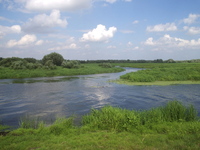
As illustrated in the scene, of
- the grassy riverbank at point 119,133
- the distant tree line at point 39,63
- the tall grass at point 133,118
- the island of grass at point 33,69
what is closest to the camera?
Result: the grassy riverbank at point 119,133

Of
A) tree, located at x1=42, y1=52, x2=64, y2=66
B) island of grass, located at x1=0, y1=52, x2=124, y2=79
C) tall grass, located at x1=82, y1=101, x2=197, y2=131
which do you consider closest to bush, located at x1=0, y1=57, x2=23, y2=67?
island of grass, located at x1=0, y1=52, x2=124, y2=79

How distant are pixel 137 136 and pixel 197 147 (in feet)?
7.87

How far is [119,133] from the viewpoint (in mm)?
8062

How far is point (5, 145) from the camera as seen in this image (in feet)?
22.1

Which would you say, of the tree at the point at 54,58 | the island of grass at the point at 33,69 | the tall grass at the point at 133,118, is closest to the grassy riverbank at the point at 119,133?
the tall grass at the point at 133,118

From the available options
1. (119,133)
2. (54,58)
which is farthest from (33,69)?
(119,133)

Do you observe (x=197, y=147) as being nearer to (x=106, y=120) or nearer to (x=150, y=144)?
(x=150, y=144)

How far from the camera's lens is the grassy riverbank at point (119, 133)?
6.66 metres

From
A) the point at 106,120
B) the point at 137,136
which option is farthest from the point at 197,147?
the point at 106,120

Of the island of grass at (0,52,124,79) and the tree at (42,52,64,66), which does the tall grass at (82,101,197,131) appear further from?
the tree at (42,52,64,66)

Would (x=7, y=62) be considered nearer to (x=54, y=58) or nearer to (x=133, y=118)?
(x=54, y=58)

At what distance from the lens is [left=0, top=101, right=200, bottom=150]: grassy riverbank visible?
6656 mm

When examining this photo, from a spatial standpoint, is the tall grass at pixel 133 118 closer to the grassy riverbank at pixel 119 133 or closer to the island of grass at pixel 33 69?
the grassy riverbank at pixel 119 133

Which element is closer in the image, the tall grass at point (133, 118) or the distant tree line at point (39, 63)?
the tall grass at point (133, 118)
